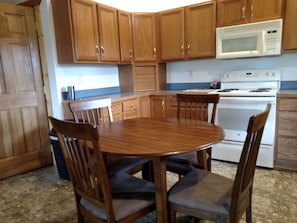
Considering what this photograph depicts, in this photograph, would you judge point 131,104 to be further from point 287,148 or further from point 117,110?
point 287,148

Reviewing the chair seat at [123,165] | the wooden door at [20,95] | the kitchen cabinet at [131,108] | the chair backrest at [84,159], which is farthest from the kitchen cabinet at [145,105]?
the chair backrest at [84,159]

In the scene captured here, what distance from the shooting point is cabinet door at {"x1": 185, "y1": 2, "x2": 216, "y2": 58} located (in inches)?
123

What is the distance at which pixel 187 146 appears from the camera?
50.8 inches

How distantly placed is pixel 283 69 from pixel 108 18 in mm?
2487

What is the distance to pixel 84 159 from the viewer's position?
117 cm

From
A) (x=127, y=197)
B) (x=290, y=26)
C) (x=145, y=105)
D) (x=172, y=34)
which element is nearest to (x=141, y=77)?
(x=145, y=105)

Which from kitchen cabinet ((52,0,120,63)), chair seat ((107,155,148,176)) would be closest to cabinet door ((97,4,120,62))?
kitchen cabinet ((52,0,120,63))

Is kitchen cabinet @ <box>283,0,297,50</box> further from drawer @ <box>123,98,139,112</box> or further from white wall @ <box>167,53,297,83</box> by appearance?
drawer @ <box>123,98,139,112</box>

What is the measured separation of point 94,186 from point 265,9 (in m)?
2.84

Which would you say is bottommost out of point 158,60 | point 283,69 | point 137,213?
point 137,213

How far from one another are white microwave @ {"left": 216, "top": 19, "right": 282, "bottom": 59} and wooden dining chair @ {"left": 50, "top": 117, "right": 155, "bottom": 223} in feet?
7.53

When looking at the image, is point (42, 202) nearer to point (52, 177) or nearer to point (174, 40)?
point (52, 177)

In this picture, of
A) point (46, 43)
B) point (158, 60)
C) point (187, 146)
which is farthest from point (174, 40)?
point (187, 146)

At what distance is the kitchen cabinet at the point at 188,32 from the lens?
3.16 m
